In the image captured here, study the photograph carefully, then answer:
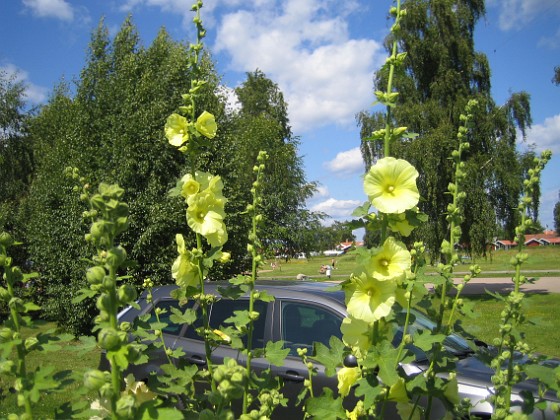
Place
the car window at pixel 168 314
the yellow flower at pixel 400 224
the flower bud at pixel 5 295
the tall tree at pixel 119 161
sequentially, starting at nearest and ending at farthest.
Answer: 1. the flower bud at pixel 5 295
2. the yellow flower at pixel 400 224
3. the car window at pixel 168 314
4. the tall tree at pixel 119 161

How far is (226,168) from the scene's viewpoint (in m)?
11.9

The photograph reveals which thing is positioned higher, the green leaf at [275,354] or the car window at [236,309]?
the green leaf at [275,354]

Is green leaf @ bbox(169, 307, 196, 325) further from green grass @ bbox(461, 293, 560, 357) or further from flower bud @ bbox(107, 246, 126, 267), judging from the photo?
green grass @ bbox(461, 293, 560, 357)

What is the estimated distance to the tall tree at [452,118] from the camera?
15.9 m

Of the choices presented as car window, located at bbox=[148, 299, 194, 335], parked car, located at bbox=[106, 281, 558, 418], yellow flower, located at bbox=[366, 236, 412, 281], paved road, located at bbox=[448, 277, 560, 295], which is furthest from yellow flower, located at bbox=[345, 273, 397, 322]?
paved road, located at bbox=[448, 277, 560, 295]

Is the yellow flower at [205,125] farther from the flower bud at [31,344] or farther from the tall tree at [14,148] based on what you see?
the tall tree at [14,148]

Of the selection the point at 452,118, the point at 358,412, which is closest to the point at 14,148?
the point at 452,118

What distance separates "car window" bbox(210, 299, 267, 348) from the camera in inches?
188

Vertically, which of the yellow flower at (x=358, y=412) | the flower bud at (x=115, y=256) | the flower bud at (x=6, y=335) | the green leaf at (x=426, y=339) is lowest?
the yellow flower at (x=358, y=412)

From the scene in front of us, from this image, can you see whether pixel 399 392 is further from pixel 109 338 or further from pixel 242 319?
pixel 109 338

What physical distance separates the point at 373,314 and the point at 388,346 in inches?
3.5

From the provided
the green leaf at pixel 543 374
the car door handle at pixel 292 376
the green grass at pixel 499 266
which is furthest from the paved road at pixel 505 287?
the green leaf at pixel 543 374

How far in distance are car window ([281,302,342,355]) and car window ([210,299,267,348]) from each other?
23 cm

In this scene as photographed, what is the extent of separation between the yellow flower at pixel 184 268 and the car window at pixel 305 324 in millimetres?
2882
